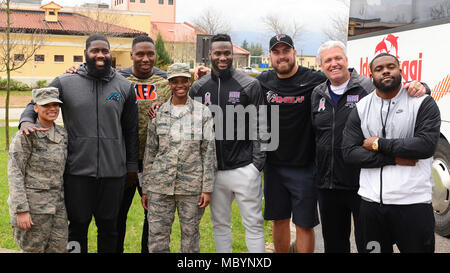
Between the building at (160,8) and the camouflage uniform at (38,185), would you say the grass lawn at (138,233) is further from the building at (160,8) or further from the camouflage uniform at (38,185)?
the building at (160,8)

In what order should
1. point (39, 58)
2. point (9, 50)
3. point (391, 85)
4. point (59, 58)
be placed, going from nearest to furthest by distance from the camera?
point (391, 85)
point (9, 50)
point (39, 58)
point (59, 58)

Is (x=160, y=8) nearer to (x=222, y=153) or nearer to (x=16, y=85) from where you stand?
(x=16, y=85)

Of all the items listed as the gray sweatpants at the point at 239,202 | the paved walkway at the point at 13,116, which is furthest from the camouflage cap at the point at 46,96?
the paved walkway at the point at 13,116

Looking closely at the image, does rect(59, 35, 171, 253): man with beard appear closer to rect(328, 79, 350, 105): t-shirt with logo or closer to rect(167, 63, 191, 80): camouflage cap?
rect(167, 63, 191, 80): camouflage cap

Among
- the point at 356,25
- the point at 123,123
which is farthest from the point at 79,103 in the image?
the point at 356,25

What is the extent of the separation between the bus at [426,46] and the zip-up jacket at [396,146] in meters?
3.28

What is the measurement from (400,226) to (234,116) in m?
1.86

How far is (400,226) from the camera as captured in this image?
3.69m

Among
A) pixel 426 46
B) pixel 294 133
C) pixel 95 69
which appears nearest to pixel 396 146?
pixel 294 133

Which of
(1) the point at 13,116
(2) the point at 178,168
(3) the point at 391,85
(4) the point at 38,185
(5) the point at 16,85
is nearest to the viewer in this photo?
(3) the point at 391,85

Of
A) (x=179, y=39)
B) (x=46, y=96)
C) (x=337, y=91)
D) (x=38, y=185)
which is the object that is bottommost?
(x=38, y=185)

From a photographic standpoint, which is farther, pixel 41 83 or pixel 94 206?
pixel 41 83

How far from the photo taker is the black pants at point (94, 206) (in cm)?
417
